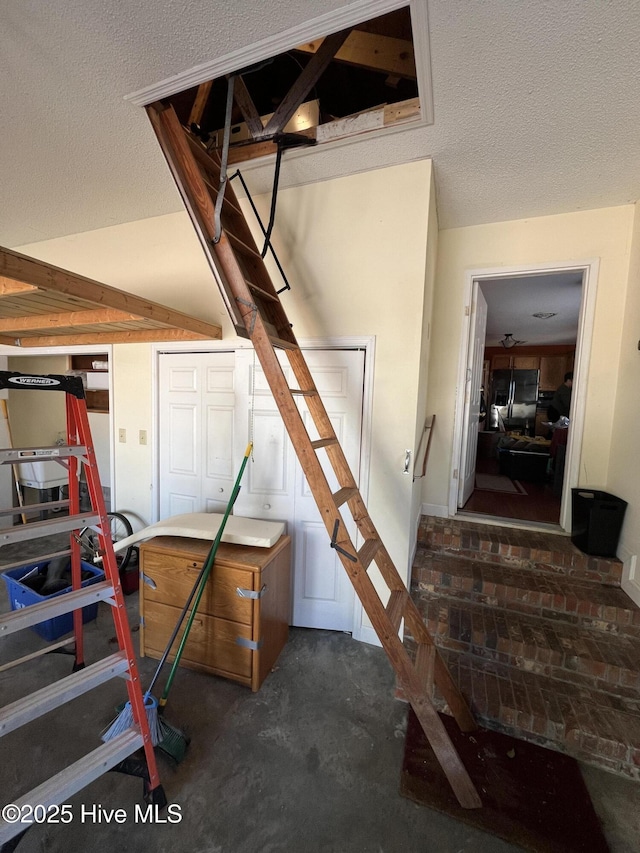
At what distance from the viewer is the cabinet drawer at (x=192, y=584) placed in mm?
1924

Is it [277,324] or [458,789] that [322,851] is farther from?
[277,324]

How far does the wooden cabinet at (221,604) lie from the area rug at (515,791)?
942 millimetres

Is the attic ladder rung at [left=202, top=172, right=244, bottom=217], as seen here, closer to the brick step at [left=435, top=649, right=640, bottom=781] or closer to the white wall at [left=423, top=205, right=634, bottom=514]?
the white wall at [left=423, top=205, right=634, bottom=514]

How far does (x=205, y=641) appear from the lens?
80.3 inches

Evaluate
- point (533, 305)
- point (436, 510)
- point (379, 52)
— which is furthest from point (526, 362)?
point (379, 52)

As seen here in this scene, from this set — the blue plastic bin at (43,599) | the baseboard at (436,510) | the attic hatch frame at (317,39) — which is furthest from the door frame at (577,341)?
the blue plastic bin at (43,599)

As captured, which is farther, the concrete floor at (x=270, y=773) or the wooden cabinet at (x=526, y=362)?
the wooden cabinet at (x=526, y=362)

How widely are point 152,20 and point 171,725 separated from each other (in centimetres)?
316

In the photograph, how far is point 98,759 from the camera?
3.98ft

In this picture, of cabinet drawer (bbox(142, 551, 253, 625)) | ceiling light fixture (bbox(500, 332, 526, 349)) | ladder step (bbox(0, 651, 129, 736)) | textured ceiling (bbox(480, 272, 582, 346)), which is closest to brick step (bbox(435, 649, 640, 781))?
cabinet drawer (bbox(142, 551, 253, 625))

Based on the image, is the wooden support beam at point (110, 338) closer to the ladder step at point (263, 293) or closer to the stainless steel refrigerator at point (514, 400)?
the ladder step at point (263, 293)

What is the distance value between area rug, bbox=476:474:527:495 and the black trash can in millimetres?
1439

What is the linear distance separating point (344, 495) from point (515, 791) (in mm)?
1527

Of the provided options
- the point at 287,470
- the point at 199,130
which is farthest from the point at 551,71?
the point at 287,470
